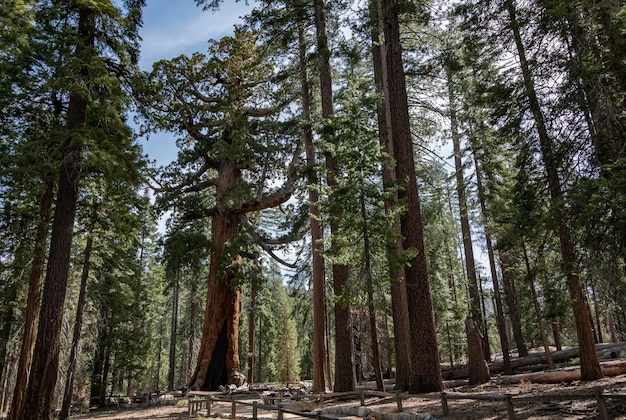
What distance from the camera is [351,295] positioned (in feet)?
36.6

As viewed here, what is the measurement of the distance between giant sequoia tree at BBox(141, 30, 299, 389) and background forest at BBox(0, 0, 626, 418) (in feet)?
0.35

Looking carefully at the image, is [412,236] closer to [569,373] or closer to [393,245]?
[393,245]

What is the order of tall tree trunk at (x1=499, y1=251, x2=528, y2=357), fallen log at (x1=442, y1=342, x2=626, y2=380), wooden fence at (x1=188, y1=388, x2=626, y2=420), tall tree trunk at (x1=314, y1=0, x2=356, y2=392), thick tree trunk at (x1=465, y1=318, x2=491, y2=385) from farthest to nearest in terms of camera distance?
tall tree trunk at (x1=499, y1=251, x2=528, y2=357), fallen log at (x1=442, y1=342, x2=626, y2=380), thick tree trunk at (x1=465, y1=318, x2=491, y2=385), tall tree trunk at (x1=314, y1=0, x2=356, y2=392), wooden fence at (x1=188, y1=388, x2=626, y2=420)

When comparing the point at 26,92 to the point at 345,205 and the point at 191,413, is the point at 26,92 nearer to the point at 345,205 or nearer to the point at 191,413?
the point at 345,205

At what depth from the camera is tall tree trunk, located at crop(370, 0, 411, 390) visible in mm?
10453

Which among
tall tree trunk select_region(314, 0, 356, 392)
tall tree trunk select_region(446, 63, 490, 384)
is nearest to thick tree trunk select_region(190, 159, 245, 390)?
tall tree trunk select_region(314, 0, 356, 392)

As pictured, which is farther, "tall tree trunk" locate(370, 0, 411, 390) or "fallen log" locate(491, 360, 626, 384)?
"fallen log" locate(491, 360, 626, 384)

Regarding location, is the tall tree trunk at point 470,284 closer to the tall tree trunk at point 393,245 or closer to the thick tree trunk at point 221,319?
the tall tree trunk at point 393,245

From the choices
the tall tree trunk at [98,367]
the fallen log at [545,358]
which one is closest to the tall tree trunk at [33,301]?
the tall tree trunk at [98,367]

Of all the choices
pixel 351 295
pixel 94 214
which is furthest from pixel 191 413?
pixel 94 214

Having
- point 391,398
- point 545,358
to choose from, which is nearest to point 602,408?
point 391,398

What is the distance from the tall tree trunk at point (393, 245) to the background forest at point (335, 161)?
0.07 metres

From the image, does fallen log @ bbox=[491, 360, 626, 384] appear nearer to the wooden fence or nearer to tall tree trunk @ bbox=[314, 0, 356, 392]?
the wooden fence

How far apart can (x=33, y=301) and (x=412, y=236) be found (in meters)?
11.4
